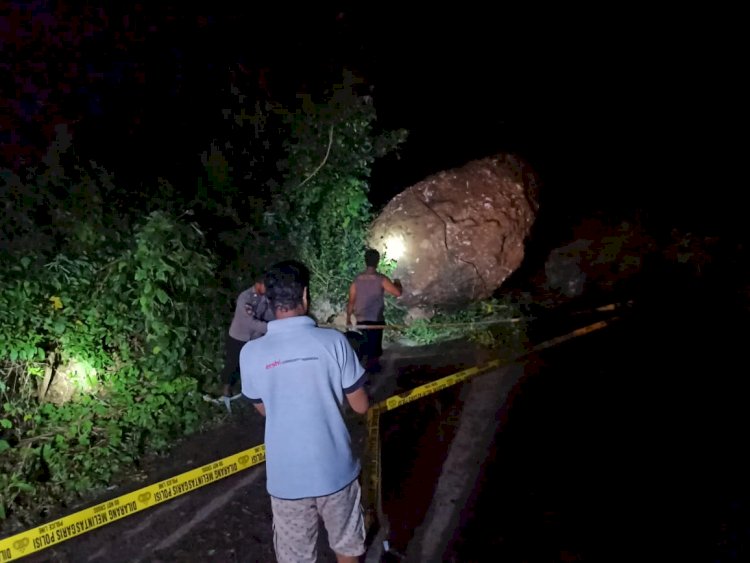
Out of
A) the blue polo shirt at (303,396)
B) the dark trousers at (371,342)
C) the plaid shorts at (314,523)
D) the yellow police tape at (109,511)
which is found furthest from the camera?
the dark trousers at (371,342)

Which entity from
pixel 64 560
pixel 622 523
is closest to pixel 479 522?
pixel 622 523

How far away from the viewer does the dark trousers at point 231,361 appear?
5.32 m

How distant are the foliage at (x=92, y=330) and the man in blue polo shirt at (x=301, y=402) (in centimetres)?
263

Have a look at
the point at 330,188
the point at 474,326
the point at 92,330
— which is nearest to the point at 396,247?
the point at 330,188

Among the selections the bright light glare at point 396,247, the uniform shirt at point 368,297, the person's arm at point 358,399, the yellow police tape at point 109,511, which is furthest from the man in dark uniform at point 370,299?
the person's arm at point 358,399

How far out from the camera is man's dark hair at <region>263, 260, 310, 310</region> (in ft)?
7.66

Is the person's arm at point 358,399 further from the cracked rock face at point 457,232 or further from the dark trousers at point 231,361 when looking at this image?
the cracked rock face at point 457,232

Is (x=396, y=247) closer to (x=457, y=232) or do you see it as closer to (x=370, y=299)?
(x=457, y=232)

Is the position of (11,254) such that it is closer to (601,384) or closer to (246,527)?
(246,527)

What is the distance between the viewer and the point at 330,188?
8.14 metres

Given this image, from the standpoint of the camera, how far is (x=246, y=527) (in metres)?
3.74

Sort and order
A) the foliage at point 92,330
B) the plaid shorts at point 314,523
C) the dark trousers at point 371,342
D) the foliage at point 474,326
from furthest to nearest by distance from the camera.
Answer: the foliage at point 474,326, the dark trousers at point 371,342, the foliage at point 92,330, the plaid shorts at point 314,523

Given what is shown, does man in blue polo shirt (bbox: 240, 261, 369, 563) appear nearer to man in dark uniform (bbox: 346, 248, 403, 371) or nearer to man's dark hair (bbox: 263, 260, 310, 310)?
man's dark hair (bbox: 263, 260, 310, 310)

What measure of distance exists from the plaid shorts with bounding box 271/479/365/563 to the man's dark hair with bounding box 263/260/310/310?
93cm
